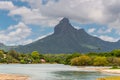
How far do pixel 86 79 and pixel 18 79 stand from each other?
21.1 m

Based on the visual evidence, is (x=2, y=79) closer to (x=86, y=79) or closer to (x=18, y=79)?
(x=18, y=79)

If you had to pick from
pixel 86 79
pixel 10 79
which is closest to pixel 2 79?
pixel 10 79

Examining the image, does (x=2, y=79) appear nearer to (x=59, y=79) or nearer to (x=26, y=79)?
(x=26, y=79)

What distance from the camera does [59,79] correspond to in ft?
288

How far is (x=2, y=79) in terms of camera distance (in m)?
85.0

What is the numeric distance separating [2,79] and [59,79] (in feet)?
55.7

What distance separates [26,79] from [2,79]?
738 centimetres

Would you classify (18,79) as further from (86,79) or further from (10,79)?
(86,79)

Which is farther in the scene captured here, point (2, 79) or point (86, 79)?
point (86, 79)

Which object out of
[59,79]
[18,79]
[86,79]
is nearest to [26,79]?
[18,79]

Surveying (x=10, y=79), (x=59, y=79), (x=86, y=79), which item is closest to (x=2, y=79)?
(x=10, y=79)

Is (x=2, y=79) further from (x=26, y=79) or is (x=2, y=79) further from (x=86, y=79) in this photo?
(x=86, y=79)

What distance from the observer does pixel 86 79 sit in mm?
90500

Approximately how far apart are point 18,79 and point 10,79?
2.41 m
